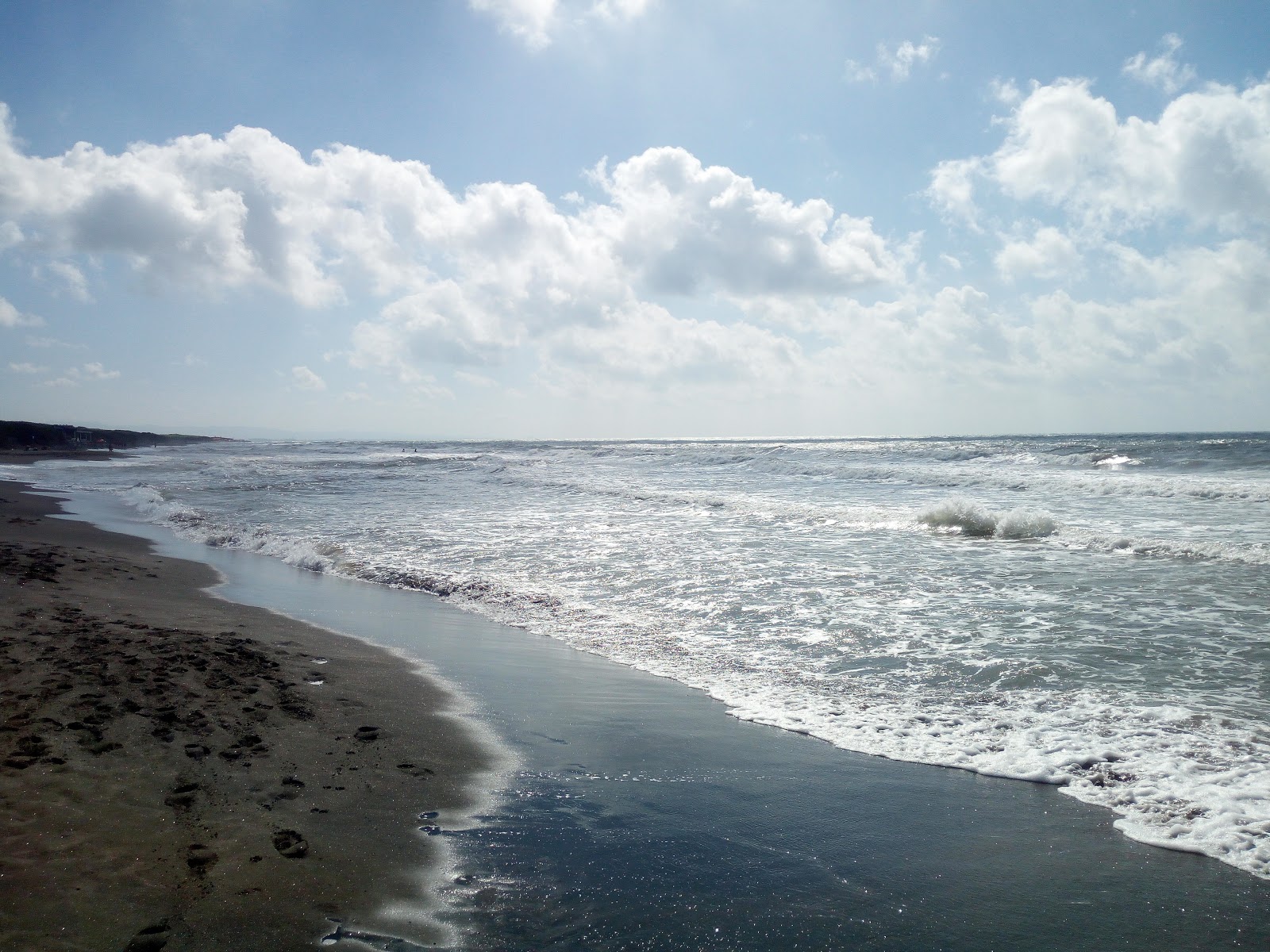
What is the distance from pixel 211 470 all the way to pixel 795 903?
44412 mm

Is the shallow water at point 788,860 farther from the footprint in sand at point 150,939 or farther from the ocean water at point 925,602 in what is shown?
the footprint in sand at point 150,939

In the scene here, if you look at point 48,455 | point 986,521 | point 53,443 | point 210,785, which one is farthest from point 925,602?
point 53,443

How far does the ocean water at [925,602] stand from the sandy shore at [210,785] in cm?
294

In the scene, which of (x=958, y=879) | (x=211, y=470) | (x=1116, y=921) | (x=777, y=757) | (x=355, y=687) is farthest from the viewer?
(x=211, y=470)

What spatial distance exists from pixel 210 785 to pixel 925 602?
28.0ft

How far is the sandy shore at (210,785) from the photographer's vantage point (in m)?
3.19

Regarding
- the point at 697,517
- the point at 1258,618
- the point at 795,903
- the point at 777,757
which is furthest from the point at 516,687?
the point at 697,517

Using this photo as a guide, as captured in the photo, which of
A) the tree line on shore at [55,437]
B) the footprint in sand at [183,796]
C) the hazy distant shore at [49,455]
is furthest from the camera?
the tree line on shore at [55,437]

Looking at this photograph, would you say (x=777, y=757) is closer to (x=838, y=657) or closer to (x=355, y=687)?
(x=838, y=657)

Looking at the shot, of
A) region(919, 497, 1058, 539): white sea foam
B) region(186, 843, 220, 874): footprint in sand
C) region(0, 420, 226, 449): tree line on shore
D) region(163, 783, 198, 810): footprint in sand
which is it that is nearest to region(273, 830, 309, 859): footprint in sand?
region(186, 843, 220, 874): footprint in sand

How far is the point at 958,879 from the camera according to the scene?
378 cm

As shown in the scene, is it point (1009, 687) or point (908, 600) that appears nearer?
point (1009, 687)

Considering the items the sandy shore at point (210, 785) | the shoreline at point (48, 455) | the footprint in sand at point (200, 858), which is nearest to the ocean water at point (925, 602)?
the sandy shore at point (210, 785)

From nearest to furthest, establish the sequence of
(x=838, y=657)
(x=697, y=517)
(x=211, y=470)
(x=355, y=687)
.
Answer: (x=355, y=687) < (x=838, y=657) < (x=697, y=517) < (x=211, y=470)
